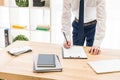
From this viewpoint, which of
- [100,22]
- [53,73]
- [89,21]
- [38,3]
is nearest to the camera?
[53,73]

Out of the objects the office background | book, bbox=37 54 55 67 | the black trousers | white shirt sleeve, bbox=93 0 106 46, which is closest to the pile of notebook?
book, bbox=37 54 55 67

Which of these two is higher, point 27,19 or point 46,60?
point 27,19

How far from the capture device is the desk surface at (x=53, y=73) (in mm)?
1293

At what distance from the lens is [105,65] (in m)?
1.45

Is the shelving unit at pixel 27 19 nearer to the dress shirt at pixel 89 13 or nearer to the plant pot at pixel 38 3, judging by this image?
the plant pot at pixel 38 3

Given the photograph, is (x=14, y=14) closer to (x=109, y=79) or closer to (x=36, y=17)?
(x=36, y=17)

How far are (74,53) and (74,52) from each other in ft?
0.07

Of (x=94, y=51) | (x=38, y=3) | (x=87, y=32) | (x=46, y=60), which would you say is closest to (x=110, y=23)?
(x=87, y=32)

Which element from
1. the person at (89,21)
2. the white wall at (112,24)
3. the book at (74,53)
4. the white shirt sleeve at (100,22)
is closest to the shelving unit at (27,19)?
the white wall at (112,24)

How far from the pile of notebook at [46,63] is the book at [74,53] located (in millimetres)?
105

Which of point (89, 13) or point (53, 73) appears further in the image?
point (89, 13)

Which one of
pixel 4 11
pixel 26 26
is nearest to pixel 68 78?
pixel 26 26

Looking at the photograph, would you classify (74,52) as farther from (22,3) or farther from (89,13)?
(22,3)

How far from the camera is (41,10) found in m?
3.32
